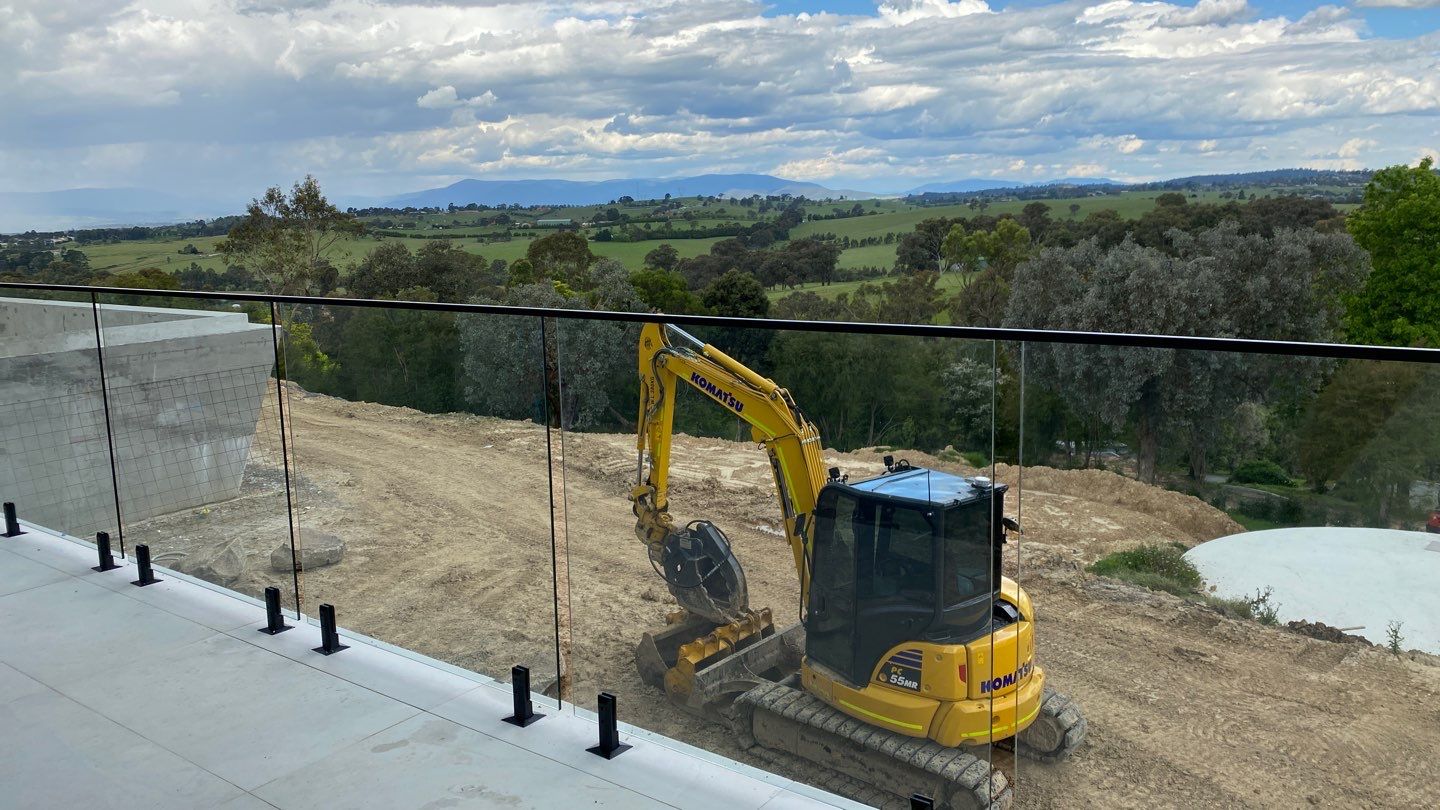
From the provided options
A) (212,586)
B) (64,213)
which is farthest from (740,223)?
(212,586)

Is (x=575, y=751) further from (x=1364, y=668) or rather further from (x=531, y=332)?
(x=1364, y=668)

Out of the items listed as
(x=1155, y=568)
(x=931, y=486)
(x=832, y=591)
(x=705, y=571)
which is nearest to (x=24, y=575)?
(x=705, y=571)

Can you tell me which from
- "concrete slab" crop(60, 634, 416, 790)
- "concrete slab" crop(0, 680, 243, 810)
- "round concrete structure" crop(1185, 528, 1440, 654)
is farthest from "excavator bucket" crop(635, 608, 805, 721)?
"concrete slab" crop(0, 680, 243, 810)

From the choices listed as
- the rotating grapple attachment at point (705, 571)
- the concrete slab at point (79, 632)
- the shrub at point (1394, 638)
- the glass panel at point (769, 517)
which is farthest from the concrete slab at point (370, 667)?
the shrub at point (1394, 638)

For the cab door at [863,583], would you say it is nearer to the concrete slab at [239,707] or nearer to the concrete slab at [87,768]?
the concrete slab at [239,707]

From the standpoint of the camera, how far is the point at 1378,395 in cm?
193

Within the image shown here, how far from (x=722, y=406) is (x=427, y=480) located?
53.4 inches

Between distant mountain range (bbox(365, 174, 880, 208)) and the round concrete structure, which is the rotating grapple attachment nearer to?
the round concrete structure

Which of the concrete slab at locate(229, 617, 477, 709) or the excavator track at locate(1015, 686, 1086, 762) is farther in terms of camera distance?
the concrete slab at locate(229, 617, 477, 709)

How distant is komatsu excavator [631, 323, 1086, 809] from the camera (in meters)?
2.40

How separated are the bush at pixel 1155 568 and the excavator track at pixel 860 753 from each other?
0.54 m

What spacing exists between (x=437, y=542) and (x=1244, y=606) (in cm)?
254

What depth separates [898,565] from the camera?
258 cm

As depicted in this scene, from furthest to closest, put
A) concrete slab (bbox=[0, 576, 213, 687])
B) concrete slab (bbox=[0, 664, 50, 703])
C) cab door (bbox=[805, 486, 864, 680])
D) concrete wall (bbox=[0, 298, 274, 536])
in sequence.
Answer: concrete wall (bbox=[0, 298, 274, 536]) → concrete slab (bbox=[0, 576, 213, 687]) → concrete slab (bbox=[0, 664, 50, 703]) → cab door (bbox=[805, 486, 864, 680])
